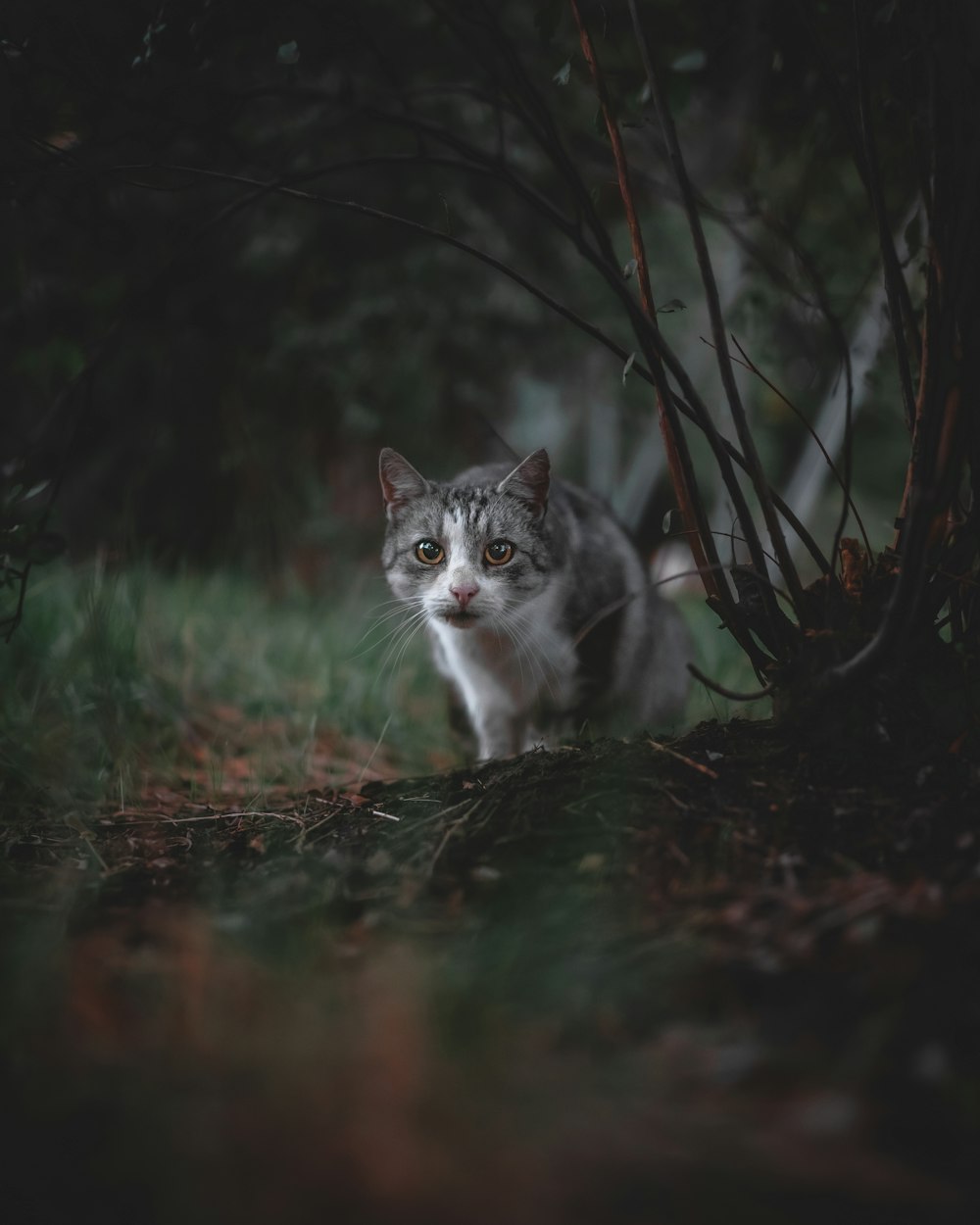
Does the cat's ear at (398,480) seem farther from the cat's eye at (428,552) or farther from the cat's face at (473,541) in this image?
the cat's eye at (428,552)

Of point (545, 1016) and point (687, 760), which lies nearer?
point (545, 1016)

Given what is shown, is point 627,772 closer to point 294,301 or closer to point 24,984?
point 24,984

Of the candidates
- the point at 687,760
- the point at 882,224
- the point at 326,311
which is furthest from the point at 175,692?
the point at 326,311

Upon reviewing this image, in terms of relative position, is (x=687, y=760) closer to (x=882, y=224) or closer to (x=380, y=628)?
(x=882, y=224)

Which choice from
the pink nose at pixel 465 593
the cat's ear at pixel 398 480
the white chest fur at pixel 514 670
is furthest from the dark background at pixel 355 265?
the white chest fur at pixel 514 670

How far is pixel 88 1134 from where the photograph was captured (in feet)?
2.55

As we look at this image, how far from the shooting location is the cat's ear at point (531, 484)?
7.59 feet

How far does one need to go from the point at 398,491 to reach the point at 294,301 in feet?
8.56

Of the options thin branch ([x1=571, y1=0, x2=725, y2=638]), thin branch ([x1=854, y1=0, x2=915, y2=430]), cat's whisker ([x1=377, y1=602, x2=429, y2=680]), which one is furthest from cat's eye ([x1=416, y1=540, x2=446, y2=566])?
thin branch ([x1=854, y1=0, x2=915, y2=430])

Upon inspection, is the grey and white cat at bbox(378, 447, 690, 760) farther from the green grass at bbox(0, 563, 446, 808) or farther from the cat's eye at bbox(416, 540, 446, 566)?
the green grass at bbox(0, 563, 446, 808)

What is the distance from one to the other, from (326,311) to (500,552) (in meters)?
2.93

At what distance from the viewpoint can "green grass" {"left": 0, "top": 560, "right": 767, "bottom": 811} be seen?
2.13 m

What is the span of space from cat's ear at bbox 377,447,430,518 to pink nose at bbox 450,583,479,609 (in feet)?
1.30

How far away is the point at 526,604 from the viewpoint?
2.42 m
